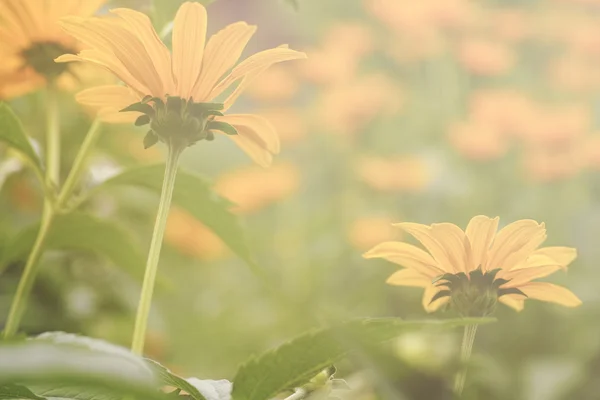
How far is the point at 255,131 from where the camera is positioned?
253 millimetres

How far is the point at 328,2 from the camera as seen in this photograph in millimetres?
1341

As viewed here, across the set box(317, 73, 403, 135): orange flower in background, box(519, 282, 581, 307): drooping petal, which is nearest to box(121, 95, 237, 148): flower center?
box(519, 282, 581, 307): drooping petal

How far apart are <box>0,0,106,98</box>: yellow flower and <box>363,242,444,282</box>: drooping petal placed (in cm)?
12

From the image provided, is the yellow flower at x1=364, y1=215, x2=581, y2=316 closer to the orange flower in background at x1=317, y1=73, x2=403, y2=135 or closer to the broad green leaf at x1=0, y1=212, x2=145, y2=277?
the broad green leaf at x1=0, y1=212, x2=145, y2=277

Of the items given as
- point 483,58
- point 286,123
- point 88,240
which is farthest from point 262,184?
point 88,240

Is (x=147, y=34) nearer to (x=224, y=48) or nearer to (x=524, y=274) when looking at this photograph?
→ (x=224, y=48)

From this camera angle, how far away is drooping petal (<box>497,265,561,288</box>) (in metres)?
0.22

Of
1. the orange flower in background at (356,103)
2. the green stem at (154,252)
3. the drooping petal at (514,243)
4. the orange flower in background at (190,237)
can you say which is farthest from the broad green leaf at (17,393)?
the orange flower in background at (356,103)

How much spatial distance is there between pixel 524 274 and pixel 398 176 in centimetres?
66

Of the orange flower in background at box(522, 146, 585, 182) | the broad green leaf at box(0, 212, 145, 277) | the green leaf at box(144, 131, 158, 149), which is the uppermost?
the orange flower in background at box(522, 146, 585, 182)

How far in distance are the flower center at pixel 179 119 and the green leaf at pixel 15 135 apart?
49 mm

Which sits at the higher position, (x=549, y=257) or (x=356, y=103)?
(x=356, y=103)

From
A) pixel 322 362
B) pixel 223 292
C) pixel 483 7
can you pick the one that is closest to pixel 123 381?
pixel 322 362

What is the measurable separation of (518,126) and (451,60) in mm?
202
